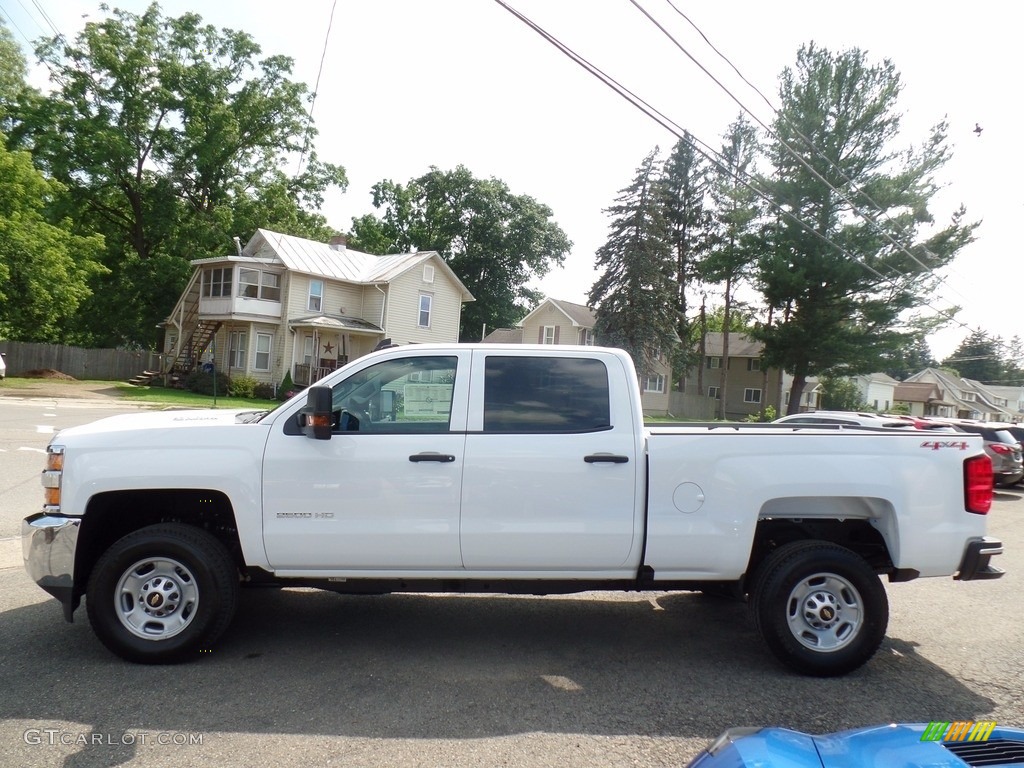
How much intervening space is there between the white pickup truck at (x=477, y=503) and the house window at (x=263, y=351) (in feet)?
118

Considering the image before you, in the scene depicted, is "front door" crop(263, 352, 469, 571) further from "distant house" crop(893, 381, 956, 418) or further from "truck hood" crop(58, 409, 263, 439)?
"distant house" crop(893, 381, 956, 418)

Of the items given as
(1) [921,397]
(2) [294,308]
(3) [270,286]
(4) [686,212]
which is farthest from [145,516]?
(1) [921,397]

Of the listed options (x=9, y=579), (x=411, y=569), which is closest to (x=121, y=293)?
(x=9, y=579)

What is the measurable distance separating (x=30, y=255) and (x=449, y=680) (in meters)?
35.7

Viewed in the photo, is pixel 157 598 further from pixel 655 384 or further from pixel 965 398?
pixel 965 398

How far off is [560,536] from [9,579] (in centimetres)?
471

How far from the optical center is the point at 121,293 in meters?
45.0

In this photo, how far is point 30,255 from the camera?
3362cm

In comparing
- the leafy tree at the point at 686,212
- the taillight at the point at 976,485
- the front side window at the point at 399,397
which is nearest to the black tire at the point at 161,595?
the front side window at the point at 399,397

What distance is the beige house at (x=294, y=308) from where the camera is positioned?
38.8 m

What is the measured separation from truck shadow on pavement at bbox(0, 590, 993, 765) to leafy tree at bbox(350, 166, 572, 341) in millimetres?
58827

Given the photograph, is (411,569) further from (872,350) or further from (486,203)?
(486,203)

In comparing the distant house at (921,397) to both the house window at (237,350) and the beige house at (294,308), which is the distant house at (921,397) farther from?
the house window at (237,350)

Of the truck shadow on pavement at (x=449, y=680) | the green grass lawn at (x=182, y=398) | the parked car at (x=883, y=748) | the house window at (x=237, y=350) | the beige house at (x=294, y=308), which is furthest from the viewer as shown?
the house window at (x=237, y=350)
